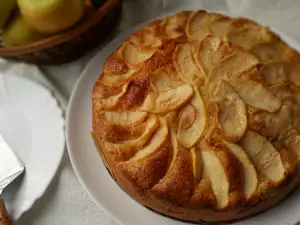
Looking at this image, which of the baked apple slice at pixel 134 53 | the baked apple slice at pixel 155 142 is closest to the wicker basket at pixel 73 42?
the baked apple slice at pixel 134 53

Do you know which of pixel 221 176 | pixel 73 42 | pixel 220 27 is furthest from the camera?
pixel 73 42

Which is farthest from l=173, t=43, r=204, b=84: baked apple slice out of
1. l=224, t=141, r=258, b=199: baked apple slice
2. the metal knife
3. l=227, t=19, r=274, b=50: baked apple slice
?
A: the metal knife

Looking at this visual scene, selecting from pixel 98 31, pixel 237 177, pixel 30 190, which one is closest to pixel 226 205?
pixel 237 177

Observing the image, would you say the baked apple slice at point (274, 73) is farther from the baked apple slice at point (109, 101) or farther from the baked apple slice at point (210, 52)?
the baked apple slice at point (109, 101)

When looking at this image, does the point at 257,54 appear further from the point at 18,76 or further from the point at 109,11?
the point at 18,76

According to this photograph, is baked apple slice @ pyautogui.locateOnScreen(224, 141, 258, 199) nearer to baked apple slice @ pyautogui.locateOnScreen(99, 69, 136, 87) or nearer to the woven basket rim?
baked apple slice @ pyautogui.locateOnScreen(99, 69, 136, 87)

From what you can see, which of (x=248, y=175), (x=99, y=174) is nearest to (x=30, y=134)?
(x=99, y=174)

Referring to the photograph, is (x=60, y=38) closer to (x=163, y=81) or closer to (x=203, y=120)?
(x=163, y=81)

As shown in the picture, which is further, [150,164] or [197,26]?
[197,26]
